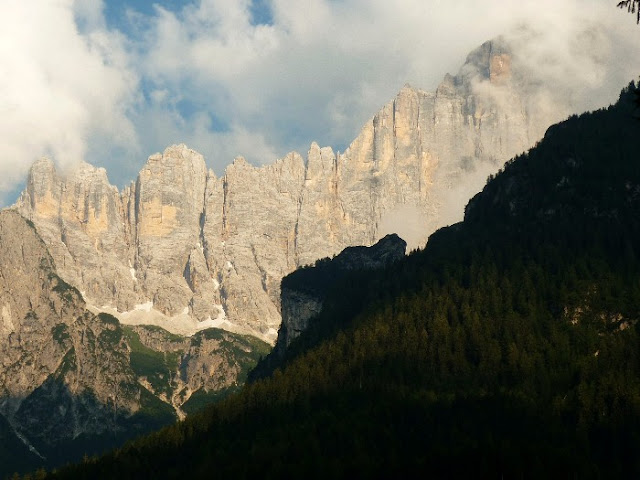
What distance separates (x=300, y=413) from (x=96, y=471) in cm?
4330

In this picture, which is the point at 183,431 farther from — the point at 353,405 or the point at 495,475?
the point at 495,475

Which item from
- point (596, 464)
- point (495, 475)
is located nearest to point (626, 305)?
point (596, 464)

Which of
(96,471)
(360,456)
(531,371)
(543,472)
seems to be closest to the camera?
(543,472)

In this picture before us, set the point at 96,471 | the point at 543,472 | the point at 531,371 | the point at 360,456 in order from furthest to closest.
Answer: the point at 96,471 < the point at 531,371 < the point at 360,456 < the point at 543,472

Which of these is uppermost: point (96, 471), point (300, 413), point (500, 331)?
point (500, 331)

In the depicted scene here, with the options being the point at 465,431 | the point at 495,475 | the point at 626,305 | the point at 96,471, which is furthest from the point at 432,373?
the point at 96,471

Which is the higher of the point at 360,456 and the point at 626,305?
the point at 626,305

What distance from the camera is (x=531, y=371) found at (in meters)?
178

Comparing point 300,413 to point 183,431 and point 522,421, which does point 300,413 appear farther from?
point 522,421

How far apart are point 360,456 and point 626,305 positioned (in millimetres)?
69782

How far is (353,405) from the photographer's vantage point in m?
183

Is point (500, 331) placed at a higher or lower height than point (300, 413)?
higher

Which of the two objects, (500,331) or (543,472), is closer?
(543,472)

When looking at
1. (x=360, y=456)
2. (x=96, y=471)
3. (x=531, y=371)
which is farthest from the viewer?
(x=96, y=471)
